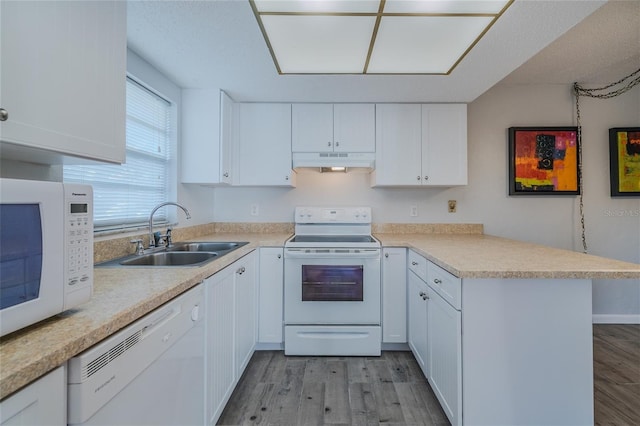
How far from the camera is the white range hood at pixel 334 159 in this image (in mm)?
2561

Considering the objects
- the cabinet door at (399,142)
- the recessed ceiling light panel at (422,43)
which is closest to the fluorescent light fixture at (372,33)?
the recessed ceiling light panel at (422,43)

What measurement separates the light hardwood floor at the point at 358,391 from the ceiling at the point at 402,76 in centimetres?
215

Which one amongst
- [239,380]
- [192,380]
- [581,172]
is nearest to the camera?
[192,380]

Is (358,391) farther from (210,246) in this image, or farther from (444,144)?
(444,144)

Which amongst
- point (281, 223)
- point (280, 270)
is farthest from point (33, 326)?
point (281, 223)

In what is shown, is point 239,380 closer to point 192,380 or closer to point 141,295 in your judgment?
point 192,380

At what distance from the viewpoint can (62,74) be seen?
863 millimetres

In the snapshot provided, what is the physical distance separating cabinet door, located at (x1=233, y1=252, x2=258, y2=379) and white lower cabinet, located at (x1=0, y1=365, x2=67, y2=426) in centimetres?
113

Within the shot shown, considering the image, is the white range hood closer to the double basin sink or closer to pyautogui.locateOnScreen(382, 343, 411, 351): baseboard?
the double basin sink

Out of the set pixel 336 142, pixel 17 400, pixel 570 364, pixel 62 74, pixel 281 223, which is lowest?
pixel 570 364

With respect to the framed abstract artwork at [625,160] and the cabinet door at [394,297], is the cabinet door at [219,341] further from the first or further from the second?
the framed abstract artwork at [625,160]

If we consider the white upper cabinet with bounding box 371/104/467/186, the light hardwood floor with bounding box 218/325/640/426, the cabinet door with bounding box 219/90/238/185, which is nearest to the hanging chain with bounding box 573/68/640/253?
the light hardwood floor with bounding box 218/325/640/426

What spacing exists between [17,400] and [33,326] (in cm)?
25

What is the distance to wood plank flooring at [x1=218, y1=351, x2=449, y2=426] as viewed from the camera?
1.61 meters
